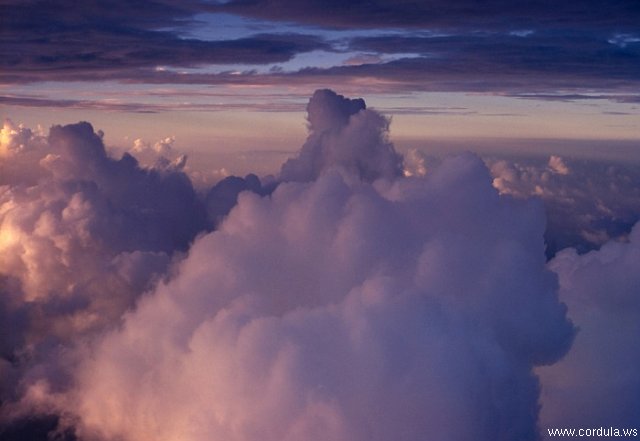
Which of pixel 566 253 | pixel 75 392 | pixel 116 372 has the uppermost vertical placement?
pixel 566 253

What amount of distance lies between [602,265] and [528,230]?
102 ft

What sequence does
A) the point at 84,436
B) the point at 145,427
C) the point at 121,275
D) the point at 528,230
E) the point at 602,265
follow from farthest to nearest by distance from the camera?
the point at 121,275, the point at 84,436, the point at 145,427, the point at 602,265, the point at 528,230

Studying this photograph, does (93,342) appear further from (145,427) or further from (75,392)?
(145,427)

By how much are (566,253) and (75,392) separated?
440ft

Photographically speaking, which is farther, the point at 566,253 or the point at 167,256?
the point at 167,256

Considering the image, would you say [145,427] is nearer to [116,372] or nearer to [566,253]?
[116,372]

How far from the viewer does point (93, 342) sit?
199 meters

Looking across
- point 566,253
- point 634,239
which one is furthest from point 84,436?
point 634,239

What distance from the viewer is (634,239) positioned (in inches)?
4149

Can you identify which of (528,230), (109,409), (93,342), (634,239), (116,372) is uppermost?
(528,230)

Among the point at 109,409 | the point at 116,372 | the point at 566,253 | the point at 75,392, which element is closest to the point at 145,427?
the point at 116,372

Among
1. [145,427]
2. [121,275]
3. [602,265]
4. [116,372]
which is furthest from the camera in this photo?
Result: [121,275]

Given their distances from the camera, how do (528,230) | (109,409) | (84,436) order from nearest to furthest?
(528,230) → (109,409) → (84,436)

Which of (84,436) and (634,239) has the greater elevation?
(634,239)
